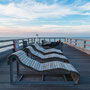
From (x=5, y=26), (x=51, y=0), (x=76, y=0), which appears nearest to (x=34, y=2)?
(x=51, y=0)

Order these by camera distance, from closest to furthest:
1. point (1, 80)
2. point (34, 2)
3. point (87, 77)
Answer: point (1, 80) < point (87, 77) < point (34, 2)

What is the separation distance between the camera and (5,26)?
21.6 m

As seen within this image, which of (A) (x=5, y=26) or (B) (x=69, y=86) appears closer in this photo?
(B) (x=69, y=86)

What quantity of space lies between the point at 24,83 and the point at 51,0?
904 centimetres

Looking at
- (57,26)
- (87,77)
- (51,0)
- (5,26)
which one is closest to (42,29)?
(57,26)

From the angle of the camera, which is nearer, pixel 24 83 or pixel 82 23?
pixel 24 83

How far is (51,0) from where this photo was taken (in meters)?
10.3

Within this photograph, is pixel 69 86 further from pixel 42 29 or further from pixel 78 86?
pixel 42 29

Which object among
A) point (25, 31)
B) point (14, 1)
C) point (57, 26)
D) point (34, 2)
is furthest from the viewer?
point (57, 26)

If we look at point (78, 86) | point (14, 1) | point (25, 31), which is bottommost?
point (78, 86)

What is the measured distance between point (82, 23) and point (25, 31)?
10718 millimetres

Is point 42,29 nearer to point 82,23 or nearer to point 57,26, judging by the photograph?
point 57,26

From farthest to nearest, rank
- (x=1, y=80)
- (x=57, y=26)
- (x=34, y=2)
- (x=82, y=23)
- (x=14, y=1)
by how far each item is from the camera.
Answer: (x=57, y=26) < (x=82, y=23) < (x=34, y=2) < (x=14, y=1) < (x=1, y=80)

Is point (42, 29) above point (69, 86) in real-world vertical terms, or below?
above
